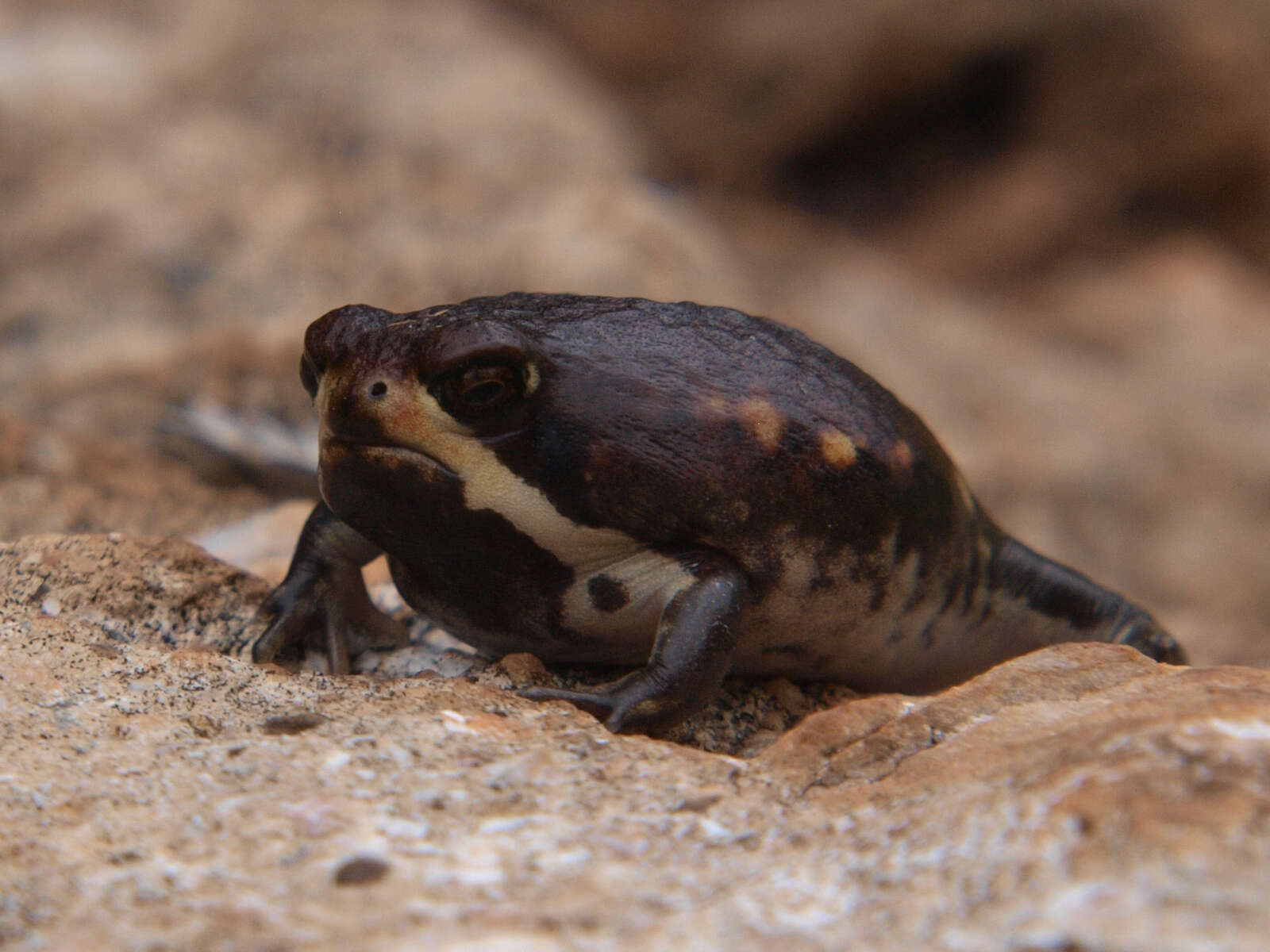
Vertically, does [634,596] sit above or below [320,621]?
above

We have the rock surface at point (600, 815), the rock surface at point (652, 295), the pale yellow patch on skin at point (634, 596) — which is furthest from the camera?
the pale yellow patch on skin at point (634, 596)

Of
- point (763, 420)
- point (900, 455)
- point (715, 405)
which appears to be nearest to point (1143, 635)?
point (900, 455)

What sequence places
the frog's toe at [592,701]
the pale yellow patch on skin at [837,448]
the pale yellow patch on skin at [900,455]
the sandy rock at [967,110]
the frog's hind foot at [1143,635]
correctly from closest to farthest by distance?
1. the frog's toe at [592,701]
2. the pale yellow patch on skin at [837,448]
3. the pale yellow patch on skin at [900,455]
4. the frog's hind foot at [1143,635]
5. the sandy rock at [967,110]

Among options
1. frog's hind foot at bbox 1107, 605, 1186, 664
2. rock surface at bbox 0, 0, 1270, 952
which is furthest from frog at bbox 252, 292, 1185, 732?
frog's hind foot at bbox 1107, 605, 1186, 664

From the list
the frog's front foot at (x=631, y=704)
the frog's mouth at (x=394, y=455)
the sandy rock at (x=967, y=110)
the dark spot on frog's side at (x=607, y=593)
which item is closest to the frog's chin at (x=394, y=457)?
the frog's mouth at (x=394, y=455)

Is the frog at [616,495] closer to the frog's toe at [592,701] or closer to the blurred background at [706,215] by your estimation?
the frog's toe at [592,701]

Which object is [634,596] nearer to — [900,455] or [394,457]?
[394,457]

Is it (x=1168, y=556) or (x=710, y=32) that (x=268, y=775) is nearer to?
(x=1168, y=556)
